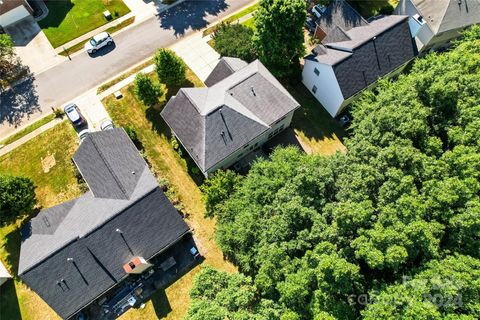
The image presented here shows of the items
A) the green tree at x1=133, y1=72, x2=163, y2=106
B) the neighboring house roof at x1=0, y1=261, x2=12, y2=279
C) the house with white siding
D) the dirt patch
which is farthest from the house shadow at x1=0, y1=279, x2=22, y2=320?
the house with white siding

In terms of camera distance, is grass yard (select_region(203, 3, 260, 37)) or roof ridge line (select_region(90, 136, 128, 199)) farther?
grass yard (select_region(203, 3, 260, 37))

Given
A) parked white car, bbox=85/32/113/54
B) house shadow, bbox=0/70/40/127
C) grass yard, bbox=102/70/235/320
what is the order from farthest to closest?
parked white car, bbox=85/32/113/54
house shadow, bbox=0/70/40/127
grass yard, bbox=102/70/235/320

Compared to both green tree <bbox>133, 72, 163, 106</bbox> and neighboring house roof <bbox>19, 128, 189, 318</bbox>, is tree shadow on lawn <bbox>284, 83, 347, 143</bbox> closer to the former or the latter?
green tree <bbox>133, 72, 163, 106</bbox>

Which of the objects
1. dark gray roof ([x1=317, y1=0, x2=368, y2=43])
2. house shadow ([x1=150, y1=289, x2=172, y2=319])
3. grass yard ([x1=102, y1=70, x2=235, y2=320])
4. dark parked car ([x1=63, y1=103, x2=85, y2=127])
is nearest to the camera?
house shadow ([x1=150, y1=289, x2=172, y2=319])

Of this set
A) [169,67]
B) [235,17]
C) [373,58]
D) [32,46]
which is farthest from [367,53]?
[32,46]

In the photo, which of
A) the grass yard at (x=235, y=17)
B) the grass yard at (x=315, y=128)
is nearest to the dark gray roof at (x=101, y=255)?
the grass yard at (x=315, y=128)

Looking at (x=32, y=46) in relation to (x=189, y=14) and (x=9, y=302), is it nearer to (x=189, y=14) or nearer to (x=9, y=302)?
(x=189, y=14)

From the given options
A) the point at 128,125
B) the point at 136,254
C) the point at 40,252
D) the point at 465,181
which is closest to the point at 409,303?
the point at 465,181

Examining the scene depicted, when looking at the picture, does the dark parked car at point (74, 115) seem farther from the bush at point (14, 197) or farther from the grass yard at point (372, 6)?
the grass yard at point (372, 6)

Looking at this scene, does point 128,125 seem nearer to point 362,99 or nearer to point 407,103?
point 362,99
